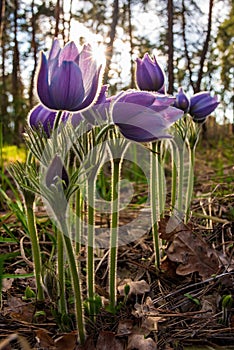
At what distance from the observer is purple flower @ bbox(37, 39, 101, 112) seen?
3.34 ft

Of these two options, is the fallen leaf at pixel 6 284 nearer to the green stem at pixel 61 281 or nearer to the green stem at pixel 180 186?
the green stem at pixel 61 281

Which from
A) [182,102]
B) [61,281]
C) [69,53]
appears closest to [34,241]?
[61,281]

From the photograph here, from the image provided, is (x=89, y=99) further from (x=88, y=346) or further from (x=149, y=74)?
(x=88, y=346)

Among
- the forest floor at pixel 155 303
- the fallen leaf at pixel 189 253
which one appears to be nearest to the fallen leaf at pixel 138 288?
the forest floor at pixel 155 303

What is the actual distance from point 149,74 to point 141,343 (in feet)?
2.92

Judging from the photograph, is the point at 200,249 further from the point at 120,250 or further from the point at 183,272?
the point at 120,250

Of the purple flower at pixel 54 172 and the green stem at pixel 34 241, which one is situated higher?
the purple flower at pixel 54 172

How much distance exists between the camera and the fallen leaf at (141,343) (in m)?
1.04

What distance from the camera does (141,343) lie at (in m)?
1.05

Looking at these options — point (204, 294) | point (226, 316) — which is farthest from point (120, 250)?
point (226, 316)

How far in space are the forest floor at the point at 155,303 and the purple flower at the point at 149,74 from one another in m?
0.50

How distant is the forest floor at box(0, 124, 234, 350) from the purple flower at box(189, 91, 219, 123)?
1.48 feet

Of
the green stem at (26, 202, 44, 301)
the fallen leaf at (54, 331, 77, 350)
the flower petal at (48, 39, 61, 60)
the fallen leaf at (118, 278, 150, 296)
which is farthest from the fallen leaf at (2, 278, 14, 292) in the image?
the flower petal at (48, 39, 61, 60)

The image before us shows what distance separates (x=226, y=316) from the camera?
119cm
